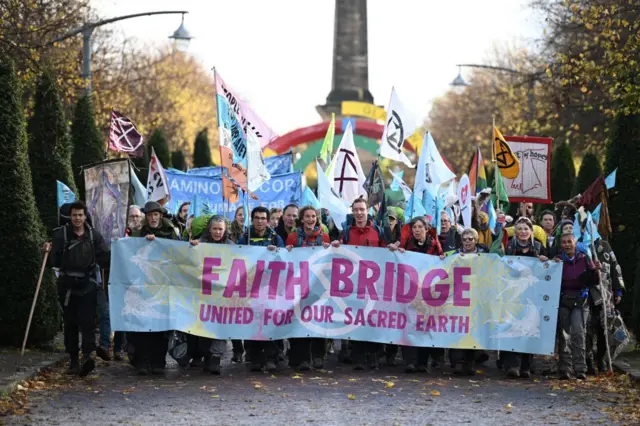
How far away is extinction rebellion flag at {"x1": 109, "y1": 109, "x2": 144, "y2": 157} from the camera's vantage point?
57.4 ft

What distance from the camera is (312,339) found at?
541 inches

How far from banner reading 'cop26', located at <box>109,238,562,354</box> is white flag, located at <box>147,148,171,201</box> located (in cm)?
481

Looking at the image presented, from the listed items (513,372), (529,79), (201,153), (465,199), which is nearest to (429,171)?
(465,199)

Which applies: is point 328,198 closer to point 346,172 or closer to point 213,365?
point 346,172

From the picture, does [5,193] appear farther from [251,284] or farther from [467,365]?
[467,365]

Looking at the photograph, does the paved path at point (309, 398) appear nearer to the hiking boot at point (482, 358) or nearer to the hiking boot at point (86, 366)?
the hiking boot at point (86, 366)

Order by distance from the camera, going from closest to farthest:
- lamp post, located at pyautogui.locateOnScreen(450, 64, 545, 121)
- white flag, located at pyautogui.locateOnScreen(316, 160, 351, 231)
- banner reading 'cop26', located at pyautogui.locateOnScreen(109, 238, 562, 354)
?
banner reading 'cop26', located at pyautogui.locateOnScreen(109, 238, 562, 354) < white flag, located at pyautogui.locateOnScreen(316, 160, 351, 231) < lamp post, located at pyautogui.locateOnScreen(450, 64, 545, 121)

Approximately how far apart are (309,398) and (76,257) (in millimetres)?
2818

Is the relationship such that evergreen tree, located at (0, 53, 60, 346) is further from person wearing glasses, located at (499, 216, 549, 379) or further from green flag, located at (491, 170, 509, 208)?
green flag, located at (491, 170, 509, 208)

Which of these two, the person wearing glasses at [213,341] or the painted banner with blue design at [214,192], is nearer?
the person wearing glasses at [213,341]

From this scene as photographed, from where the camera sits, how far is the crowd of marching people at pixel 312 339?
12.8m

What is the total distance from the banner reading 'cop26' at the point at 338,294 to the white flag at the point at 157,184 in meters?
4.81

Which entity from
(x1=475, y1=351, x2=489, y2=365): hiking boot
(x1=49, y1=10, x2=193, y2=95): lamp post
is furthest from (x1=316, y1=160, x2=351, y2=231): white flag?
(x1=49, y1=10, x2=193, y2=95): lamp post

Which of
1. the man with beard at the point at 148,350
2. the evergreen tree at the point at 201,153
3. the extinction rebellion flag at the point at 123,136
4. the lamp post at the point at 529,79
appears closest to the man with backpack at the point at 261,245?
the man with beard at the point at 148,350
